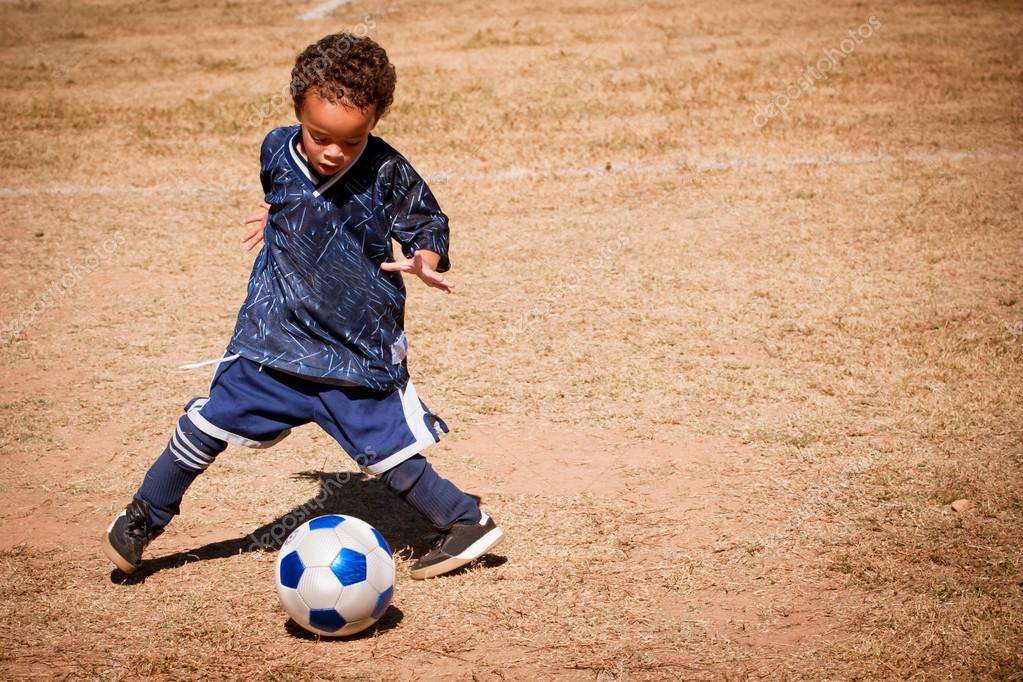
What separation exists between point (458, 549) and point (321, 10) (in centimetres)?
1573

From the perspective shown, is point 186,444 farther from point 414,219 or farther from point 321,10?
point 321,10

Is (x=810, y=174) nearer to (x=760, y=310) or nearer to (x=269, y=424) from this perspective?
(x=760, y=310)

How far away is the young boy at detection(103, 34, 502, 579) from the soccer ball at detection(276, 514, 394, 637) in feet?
1.02

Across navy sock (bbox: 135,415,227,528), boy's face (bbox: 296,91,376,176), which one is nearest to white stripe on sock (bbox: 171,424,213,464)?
navy sock (bbox: 135,415,227,528)

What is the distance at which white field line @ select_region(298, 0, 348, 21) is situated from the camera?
16984 mm

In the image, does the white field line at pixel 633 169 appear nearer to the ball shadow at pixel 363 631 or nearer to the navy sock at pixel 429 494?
the navy sock at pixel 429 494

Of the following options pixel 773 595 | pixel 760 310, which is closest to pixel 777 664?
pixel 773 595

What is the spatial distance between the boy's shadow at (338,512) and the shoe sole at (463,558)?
0.66ft

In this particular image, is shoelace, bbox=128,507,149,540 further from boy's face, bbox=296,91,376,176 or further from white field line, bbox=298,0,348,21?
white field line, bbox=298,0,348,21

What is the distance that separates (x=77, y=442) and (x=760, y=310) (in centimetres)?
394

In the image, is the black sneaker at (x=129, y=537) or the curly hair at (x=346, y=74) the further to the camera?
the black sneaker at (x=129, y=537)

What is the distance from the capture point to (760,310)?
20.5 feet

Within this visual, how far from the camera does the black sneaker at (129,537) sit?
3551mm

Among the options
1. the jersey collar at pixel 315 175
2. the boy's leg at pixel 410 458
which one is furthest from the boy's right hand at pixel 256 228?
Result: the boy's leg at pixel 410 458
